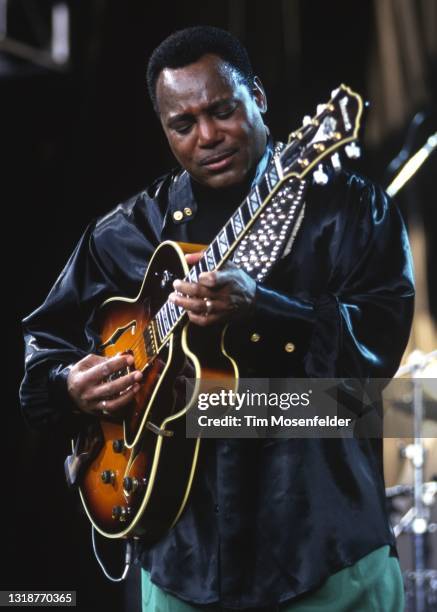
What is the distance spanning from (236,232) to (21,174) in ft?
9.39

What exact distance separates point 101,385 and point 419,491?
2678 millimetres

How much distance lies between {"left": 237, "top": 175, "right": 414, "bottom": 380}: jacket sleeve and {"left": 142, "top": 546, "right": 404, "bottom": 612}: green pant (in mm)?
374

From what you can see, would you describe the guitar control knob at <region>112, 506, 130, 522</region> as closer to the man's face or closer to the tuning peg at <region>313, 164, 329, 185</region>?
the man's face

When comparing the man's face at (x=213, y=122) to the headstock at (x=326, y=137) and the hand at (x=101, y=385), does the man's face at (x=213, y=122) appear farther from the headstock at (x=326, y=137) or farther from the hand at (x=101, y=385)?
the hand at (x=101, y=385)

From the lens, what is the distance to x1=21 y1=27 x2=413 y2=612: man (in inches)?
72.5

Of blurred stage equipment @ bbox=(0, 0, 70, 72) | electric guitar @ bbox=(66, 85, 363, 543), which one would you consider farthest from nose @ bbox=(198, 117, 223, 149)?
blurred stage equipment @ bbox=(0, 0, 70, 72)

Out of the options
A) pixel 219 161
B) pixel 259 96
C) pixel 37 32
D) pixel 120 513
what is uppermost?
pixel 37 32

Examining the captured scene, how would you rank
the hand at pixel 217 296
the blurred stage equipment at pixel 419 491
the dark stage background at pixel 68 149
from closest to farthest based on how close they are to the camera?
1. the hand at pixel 217 296
2. the dark stage background at pixel 68 149
3. the blurred stage equipment at pixel 419 491

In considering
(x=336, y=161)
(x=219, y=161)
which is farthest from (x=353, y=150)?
(x=219, y=161)

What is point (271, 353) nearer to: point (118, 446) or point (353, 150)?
point (353, 150)

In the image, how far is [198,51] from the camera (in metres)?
2.13

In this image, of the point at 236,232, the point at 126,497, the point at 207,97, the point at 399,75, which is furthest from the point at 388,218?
the point at 399,75

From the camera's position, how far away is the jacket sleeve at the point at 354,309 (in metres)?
1.84

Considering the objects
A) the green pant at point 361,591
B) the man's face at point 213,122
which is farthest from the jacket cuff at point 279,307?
the green pant at point 361,591
